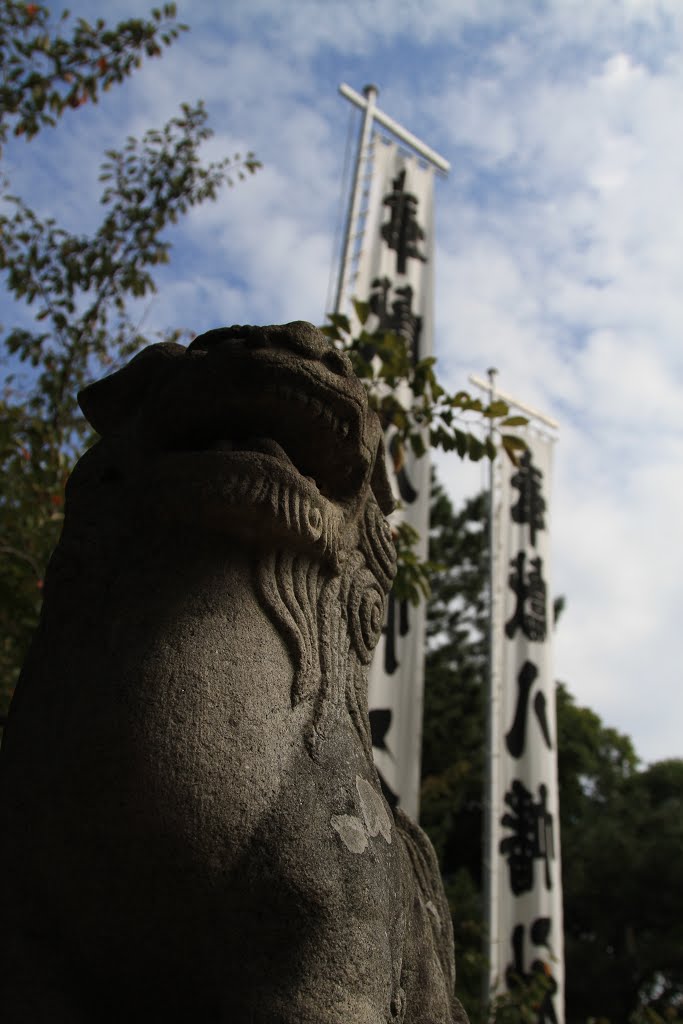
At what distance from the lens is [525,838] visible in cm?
601

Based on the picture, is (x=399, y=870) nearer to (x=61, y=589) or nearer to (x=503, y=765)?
(x=61, y=589)

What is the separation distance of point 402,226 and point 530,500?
247cm

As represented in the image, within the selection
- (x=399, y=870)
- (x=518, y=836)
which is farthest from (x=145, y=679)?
(x=518, y=836)

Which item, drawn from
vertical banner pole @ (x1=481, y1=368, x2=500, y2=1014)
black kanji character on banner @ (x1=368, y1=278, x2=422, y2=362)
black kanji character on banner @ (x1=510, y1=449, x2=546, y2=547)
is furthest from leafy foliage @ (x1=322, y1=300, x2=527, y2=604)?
black kanji character on banner @ (x1=510, y1=449, x2=546, y2=547)

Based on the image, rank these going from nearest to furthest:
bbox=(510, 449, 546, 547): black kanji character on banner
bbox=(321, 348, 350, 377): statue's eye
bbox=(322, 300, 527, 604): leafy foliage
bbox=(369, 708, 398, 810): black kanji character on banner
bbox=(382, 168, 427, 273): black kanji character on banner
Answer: bbox=(321, 348, 350, 377): statue's eye, bbox=(322, 300, 527, 604): leafy foliage, bbox=(369, 708, 398, 810): black kanji character on banner, bbox=(382, 168, 427, 273): black kanji character on banner, bbox=(510, 449, 546, 547): black kanji character on banner

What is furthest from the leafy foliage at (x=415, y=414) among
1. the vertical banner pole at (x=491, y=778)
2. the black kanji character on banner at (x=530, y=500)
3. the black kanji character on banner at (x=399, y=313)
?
the black kanji character on banner at (x=530, y=500)

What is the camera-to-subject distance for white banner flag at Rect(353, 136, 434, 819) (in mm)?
5086

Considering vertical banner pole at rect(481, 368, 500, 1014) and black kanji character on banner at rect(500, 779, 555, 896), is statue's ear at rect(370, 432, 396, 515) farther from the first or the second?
black kanji character on banner at rect(500, 779, 555, 896)

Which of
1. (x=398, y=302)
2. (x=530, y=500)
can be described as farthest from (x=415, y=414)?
(x=530, y=500)

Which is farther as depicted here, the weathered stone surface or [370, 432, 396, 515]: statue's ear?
[370, 432, 396, 515]: statue's ear

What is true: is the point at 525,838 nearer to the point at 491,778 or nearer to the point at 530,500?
the point at 491,778

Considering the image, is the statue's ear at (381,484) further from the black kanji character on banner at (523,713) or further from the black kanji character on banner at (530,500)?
the black kanji character on banner at (530,500)

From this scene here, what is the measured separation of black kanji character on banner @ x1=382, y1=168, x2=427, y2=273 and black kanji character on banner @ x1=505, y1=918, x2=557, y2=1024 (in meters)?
4.72

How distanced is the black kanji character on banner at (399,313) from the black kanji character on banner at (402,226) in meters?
0.26
